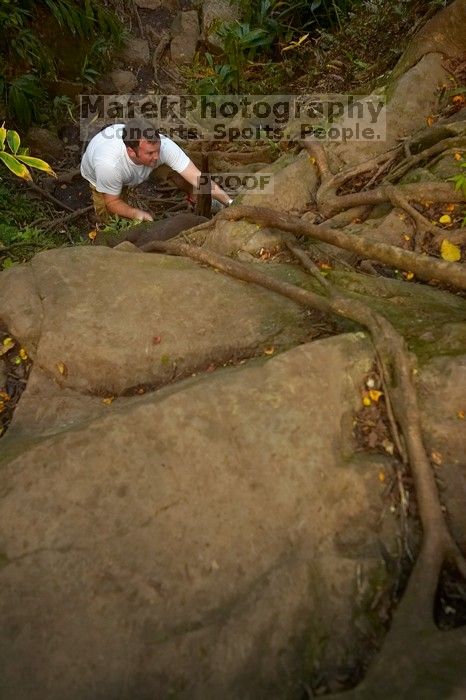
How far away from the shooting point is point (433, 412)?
7.70 ft

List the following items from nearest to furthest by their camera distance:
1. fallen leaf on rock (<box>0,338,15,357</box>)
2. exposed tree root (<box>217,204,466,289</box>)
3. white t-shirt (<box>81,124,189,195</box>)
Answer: exposed tree root (<box>217,204,466,289</box>) → fallen leaf on rock (<box>0,338,15,357</box>) → white t-shirt (<box>81,124,189,195</box>)

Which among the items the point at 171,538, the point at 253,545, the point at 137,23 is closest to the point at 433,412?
the point at 253,545

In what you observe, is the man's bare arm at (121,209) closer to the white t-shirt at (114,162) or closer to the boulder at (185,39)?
the white t-shirt at (114,162)

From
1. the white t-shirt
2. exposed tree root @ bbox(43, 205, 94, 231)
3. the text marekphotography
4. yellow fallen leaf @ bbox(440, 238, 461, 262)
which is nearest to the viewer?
yellow fallen leaf @ bbox(440, 238, 461, 262)

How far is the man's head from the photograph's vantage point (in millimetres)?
5121

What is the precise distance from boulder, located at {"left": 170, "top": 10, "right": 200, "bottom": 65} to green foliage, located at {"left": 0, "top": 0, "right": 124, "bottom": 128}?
3.80 ft

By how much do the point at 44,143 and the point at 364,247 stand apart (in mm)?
6421

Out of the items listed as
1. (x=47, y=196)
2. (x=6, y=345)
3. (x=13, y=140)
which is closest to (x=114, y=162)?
(x=47, y=196)

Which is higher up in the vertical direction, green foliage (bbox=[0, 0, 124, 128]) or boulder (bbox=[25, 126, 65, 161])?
green foliage (bbox=[0, 0, 124, 128])

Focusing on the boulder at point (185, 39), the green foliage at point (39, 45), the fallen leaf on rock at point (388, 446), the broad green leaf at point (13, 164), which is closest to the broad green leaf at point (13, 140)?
the broad green leaf at point (13, 164)

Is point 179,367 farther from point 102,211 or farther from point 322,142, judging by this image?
point 102,211

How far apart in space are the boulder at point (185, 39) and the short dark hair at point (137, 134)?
4845 millimetres

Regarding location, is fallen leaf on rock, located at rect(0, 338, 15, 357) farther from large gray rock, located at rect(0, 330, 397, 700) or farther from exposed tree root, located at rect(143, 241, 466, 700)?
exposed tree root, located at rect(143, 241, 466, 700)

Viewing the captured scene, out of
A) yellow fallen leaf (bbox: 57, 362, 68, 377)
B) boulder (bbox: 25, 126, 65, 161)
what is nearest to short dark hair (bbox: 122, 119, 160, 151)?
yellow fallen leaf (bbox: 57, 362, 68, 377)
